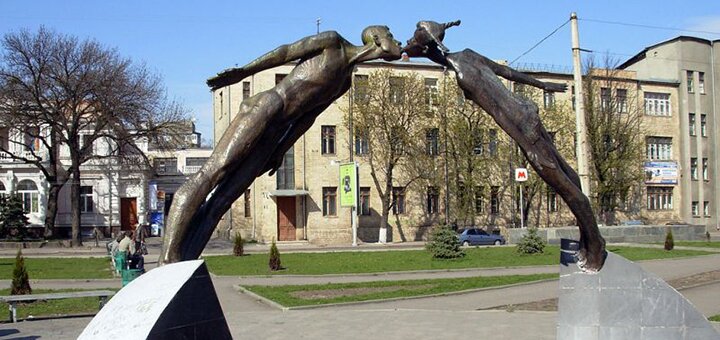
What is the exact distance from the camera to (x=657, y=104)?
55.9 metres

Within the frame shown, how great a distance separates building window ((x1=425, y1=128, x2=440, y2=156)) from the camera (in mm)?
48094

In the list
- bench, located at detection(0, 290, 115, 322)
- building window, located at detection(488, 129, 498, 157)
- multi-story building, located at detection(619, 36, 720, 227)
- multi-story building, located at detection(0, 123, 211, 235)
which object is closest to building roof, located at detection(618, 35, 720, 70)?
multi-story building, located at detection(619, 36, 720, 227)

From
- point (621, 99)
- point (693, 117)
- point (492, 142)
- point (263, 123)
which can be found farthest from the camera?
point (693, 117)

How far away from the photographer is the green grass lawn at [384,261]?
999 inches

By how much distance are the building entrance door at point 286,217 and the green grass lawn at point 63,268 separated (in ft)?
51.2

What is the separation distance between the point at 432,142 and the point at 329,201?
305 inches

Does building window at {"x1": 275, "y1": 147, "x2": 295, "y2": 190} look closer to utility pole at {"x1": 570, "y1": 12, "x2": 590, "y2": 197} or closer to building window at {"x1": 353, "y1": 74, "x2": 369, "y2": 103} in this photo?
building window at {"x1": 353, "y1": 74, "x2": 369, "y2": 103}

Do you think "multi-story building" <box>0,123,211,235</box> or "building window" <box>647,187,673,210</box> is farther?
"building window" <box>647,187,673,210</box>

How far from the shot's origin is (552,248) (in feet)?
110

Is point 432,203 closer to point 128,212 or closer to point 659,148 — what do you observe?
point 659,148

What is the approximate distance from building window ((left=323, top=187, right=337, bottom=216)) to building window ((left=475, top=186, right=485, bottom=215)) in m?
9.30

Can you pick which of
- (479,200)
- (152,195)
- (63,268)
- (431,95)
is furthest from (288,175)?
(63,268)

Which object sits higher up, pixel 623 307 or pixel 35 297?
pixel 623 307

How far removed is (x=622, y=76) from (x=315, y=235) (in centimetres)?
2494
